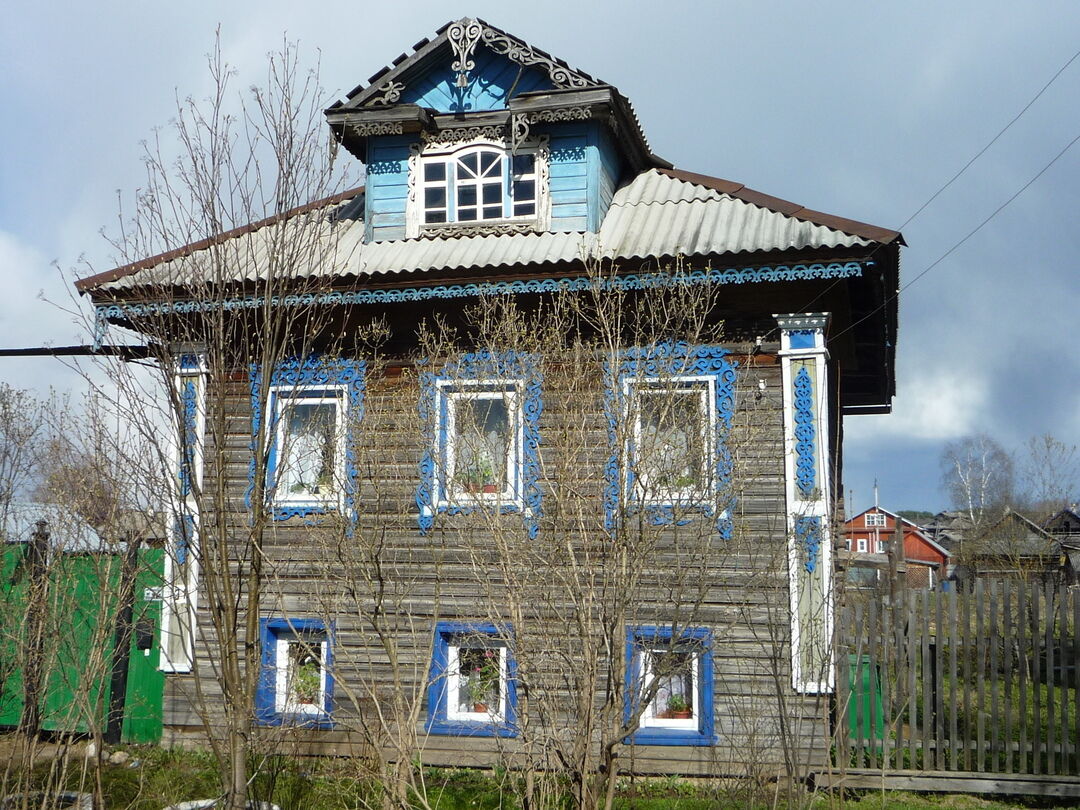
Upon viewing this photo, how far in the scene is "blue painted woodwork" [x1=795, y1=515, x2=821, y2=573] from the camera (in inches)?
338

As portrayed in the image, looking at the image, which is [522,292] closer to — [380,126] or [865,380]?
[380,126]

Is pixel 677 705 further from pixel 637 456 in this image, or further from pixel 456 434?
pixel 456 434

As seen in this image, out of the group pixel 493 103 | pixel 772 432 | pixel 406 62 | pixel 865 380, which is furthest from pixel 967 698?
pixel 406 62

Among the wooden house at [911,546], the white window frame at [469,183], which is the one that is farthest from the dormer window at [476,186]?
the wooden house at [911,546]

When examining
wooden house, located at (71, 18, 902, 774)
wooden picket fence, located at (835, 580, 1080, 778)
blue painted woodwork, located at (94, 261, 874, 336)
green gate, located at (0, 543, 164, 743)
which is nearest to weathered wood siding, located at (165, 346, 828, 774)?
wooden house, located at (71, 18, 902, 774)

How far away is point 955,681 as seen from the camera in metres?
8.38

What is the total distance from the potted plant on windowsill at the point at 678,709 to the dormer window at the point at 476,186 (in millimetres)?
5012

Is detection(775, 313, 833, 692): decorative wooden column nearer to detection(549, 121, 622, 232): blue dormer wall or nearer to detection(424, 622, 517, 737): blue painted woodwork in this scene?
detection(549, 121, 622, 232): blue dormer wall

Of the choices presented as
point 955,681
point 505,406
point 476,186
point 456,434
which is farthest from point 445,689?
point 476,186

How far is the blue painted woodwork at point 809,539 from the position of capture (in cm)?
A: 859

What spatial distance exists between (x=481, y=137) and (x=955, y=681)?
702cm

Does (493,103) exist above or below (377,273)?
above

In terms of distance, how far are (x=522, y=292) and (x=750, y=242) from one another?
2118mm

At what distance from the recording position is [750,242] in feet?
30.0
